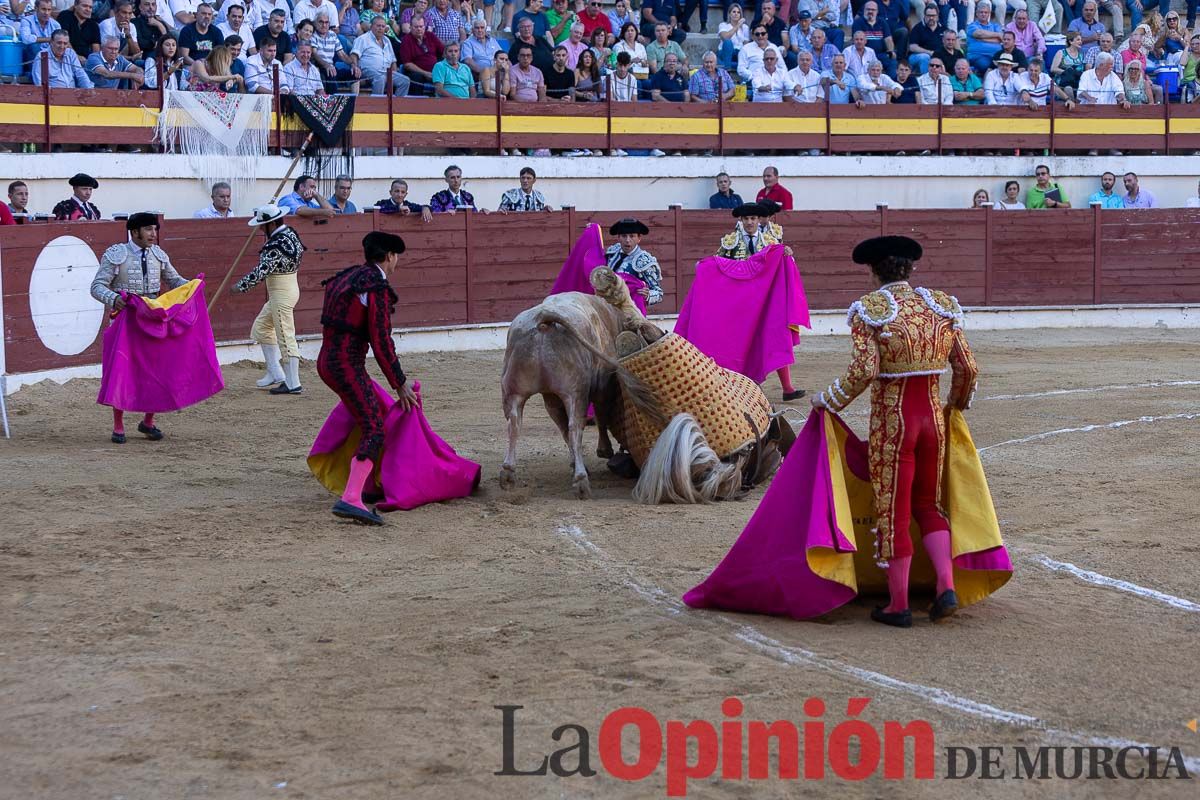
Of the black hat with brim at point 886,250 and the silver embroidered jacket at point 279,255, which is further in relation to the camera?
the silver embroidered jacket at point 279,255

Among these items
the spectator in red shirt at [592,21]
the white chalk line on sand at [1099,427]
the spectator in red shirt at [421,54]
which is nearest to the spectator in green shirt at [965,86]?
the spectator in red shirt at [592,21]

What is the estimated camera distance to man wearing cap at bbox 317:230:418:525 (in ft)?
20.2

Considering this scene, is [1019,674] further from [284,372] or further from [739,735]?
[284,372]

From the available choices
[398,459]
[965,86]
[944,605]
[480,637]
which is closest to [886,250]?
[944,605]

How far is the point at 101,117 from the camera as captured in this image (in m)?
12.6

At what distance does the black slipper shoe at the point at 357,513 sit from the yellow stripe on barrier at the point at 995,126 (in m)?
12.6

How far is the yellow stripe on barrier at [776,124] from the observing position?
53.8 ft

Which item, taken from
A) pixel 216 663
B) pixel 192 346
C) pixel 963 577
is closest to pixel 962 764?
pixel 963 577

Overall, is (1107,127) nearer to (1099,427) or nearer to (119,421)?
(1099,427)

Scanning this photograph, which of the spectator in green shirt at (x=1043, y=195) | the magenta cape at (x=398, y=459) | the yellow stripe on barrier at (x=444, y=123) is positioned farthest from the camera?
the spectator in green shirt at (x=1043, y=195)

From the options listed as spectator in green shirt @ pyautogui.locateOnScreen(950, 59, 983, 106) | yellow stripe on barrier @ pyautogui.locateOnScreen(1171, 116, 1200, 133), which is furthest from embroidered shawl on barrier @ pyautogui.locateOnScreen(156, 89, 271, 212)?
yellow stripe on barrier @ pyautogui.locateOnScreen(1171, 116, 1200, 133)

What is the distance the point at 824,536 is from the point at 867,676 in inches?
23.2

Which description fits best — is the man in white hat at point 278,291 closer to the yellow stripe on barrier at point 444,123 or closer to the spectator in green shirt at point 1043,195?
the yellow stripe on barrier at point 444,123

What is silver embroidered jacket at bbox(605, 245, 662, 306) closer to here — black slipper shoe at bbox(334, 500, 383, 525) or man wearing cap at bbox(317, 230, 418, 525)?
man wearing cap at bbox(317, 230, 418, 525)
